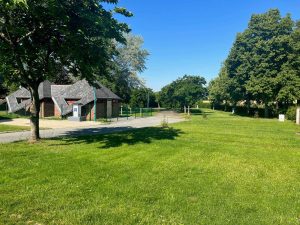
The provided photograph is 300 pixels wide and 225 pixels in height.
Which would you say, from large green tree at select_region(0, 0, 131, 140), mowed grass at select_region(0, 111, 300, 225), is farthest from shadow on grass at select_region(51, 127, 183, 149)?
large green tree at select_region(0, 0, 131, 140)

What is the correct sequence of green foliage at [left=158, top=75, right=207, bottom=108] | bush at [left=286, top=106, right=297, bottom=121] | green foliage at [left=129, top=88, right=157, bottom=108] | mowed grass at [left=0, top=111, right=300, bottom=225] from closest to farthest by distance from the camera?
mowed grass at [left=0, top=111, right=300, bottom=225]
bush at [left=286, top=106, right=297, bottom=121]
green foliage at [left=158, top=75, right=207, bottom=108]
green foliage at [left=129, top=88, right=157, bottom=108]

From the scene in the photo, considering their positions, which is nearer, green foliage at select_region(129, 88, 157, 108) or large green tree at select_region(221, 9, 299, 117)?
large green tree at select_region(221, 9, 299, 117)

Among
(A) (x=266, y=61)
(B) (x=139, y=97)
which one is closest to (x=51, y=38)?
(A) (x=266, y=61)

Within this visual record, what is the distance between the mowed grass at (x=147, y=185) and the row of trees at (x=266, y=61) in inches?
1112

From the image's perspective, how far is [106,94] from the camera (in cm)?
4288

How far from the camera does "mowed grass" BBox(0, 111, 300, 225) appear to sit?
6.49 meters

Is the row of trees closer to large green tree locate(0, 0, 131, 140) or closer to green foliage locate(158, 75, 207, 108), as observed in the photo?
green foliage locate(158, 75, 207, 108)

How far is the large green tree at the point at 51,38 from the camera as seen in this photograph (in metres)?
14.0

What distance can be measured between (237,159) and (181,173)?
3.64 m

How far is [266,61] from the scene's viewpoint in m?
42.8

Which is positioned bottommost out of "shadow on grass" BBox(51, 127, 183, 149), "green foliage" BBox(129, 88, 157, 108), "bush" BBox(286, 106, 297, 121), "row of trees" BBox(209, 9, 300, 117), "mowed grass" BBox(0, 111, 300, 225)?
"mowed grass" BBox(0, 111, 300, 225)

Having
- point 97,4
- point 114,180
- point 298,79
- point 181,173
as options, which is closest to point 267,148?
point 181,173

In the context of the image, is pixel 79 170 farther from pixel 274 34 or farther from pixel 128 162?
pixel 274 34

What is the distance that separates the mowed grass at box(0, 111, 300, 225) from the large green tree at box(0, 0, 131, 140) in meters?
4.08
